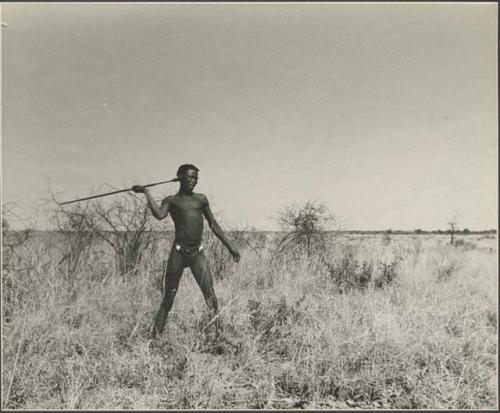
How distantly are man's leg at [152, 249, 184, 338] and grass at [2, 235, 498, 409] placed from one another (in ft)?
0.60

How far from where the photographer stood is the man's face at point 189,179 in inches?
167

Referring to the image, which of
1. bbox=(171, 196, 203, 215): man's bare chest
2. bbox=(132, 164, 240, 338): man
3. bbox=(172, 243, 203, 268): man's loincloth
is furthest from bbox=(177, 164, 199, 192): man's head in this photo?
bbox=(172, 243, 203, 268): man's loincloth

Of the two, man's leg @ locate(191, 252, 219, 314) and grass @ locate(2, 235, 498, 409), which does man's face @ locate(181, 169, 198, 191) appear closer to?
man's leg @ locate(191, 252, 219, 314)

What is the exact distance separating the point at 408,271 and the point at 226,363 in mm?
5735

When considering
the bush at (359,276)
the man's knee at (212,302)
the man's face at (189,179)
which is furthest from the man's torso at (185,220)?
the bush at (359,276)

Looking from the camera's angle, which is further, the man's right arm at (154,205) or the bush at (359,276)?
the bush at (359,276)

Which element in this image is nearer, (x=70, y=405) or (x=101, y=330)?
(x=70, y=405)

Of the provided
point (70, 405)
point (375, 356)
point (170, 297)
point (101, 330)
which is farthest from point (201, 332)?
point (375, 356)

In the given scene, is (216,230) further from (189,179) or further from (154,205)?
(154,205)

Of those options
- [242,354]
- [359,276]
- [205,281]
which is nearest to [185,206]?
[205,281]

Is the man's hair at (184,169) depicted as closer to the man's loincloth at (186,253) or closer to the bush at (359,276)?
the man's loincloth at (186,253)

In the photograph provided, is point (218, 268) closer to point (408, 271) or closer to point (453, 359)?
point (408, 271)

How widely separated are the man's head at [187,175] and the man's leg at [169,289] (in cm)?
76

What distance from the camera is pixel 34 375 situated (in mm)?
3129
